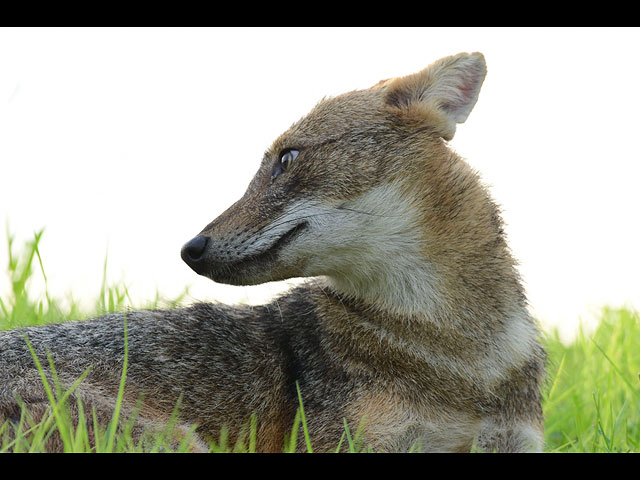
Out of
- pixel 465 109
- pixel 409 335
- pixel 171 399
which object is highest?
pixel 465 109

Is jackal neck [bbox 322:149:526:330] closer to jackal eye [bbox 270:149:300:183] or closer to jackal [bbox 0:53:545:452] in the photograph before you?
jackal [bbox 0:53:545:452]

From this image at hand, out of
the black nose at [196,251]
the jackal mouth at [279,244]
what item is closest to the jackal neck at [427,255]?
the jackal mouth at [279,244]

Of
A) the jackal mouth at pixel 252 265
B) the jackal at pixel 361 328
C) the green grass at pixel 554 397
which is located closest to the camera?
the green grass at pixel 554 397

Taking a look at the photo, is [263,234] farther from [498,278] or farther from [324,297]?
[498,278]

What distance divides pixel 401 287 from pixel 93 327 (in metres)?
2.45

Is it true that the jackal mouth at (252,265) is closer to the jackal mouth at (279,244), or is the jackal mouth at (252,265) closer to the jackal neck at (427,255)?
the jackal mouth at (279,244)

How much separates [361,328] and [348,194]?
1.02 m

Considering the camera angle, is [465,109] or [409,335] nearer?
[409,335]

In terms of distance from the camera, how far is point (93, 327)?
591 cm

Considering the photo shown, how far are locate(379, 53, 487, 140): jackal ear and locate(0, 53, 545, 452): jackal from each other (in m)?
0.01

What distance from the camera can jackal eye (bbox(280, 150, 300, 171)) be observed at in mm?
5914

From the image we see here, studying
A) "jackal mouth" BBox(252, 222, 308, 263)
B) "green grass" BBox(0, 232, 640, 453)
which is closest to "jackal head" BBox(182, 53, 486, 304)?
"jackal mouth" BBox(252, 222, 308, 263)

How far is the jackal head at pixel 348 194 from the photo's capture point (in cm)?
543

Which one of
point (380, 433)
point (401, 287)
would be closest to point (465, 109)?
point (401, 287)
